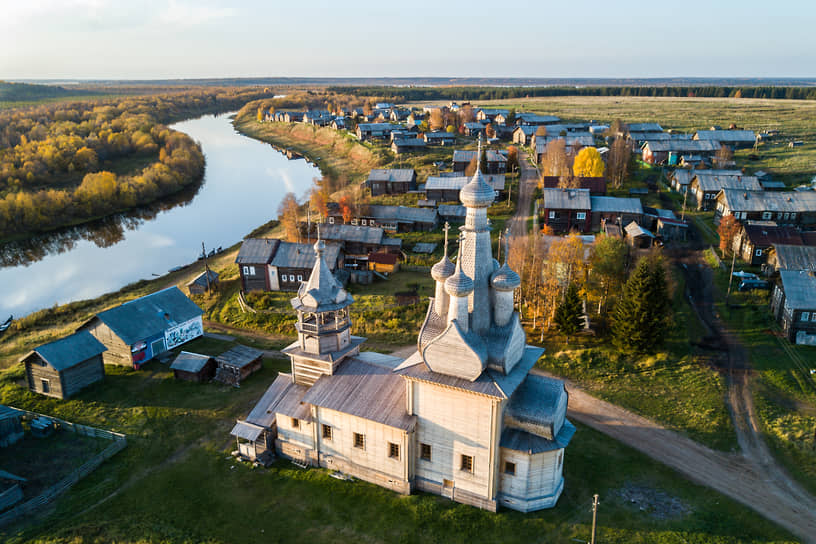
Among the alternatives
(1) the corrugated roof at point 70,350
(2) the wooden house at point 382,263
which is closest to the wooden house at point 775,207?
(2) the wooden house at point 382,263

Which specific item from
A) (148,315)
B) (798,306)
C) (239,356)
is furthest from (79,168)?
(798,306)

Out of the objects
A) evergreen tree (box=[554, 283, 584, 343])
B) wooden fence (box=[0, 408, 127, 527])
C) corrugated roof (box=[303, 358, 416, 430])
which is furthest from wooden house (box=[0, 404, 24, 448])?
evergreen tree (box=[554, 283, 584, 343])

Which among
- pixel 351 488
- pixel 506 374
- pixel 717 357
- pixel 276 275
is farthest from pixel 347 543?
pixel 276 275

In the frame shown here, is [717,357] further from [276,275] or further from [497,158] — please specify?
[497,158]

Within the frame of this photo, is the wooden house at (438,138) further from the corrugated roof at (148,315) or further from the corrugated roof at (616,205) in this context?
the corrugated roof at (148,315)

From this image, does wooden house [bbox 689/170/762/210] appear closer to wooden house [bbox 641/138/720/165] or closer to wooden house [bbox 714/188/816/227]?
wooden house [bbox 714/188/816/227]

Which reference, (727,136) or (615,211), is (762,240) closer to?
(615,211)
